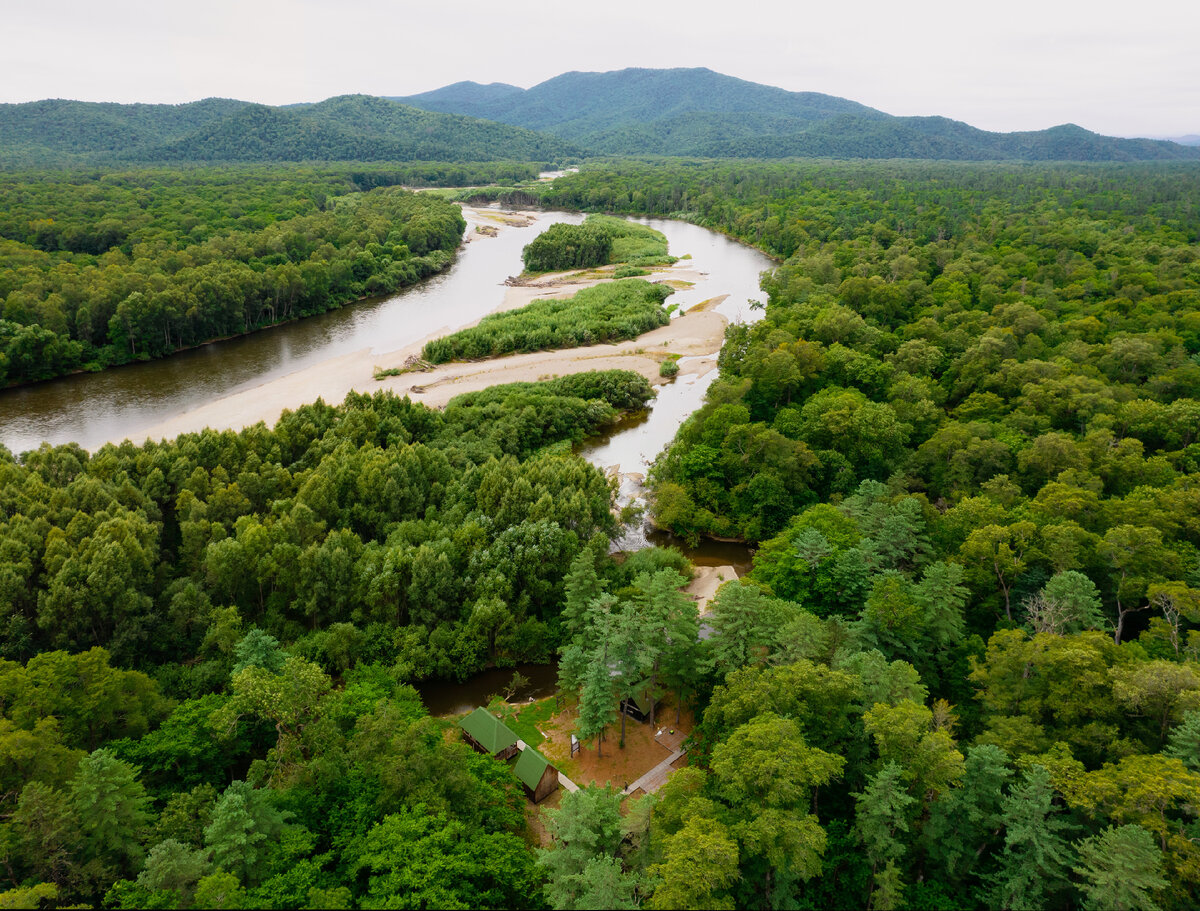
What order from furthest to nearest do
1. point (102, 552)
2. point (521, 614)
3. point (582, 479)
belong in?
point (582, 479)
point (521, 614)
point (102, 552)

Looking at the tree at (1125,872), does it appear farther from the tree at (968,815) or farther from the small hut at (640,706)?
the small hut at (640,706)

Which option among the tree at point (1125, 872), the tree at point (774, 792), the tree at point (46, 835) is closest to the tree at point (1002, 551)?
the tree at point (1125, 872)

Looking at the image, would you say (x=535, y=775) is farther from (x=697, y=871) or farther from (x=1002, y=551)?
(x=1002, y=551)

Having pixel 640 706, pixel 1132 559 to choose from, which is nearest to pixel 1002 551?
pixel 1132 559

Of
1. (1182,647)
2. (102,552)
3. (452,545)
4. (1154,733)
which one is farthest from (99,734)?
(1182,647)

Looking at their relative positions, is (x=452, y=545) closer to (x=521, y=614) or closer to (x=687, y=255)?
(x=521, y=614)

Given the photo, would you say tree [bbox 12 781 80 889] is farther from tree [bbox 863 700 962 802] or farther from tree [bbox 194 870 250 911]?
tree [bbox 863 700 962 802]
